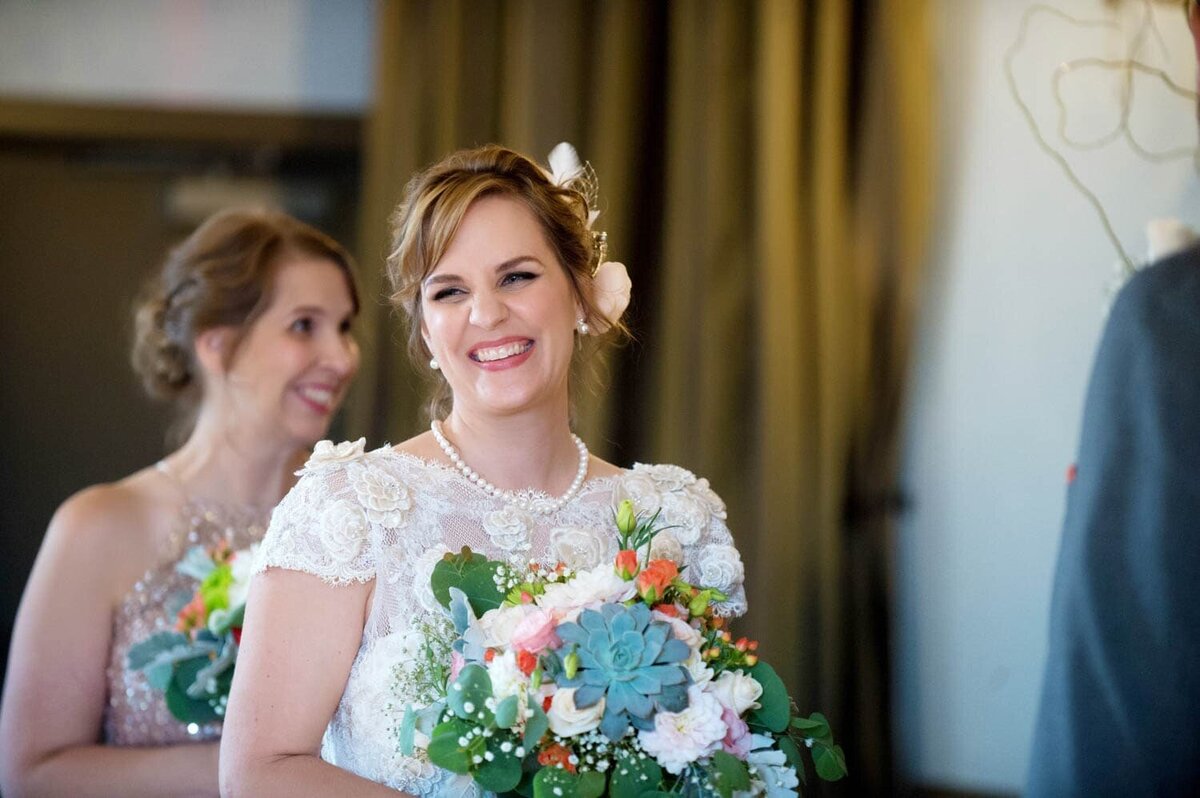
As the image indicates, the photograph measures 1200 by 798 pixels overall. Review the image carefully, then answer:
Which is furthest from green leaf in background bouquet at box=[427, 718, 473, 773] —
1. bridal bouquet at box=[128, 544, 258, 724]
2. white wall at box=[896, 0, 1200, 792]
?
white wall at box=[896, 0, 1200, 792]

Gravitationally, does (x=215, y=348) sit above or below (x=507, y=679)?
above

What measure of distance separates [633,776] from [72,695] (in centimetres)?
134

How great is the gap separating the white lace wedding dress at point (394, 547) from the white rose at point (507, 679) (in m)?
0.23

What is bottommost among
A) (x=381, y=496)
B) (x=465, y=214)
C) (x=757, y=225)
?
(x=381, y=496)

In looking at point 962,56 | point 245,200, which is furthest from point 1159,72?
point 245,200

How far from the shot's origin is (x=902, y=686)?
136 inches

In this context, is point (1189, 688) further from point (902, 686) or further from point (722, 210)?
point (722, 210)

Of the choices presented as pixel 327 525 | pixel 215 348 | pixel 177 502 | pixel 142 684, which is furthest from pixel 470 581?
pixel 215 348

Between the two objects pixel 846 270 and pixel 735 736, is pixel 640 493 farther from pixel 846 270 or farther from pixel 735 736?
pixel 846 270

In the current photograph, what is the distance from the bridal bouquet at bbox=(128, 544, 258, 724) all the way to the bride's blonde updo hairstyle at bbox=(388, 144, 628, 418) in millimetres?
606

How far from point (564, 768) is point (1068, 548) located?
41.9 inches

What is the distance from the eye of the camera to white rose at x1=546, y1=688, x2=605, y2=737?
147 centimetres

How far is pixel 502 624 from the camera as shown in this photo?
1.56m

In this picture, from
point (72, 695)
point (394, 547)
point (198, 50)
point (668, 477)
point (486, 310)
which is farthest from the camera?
point (198, 50)
